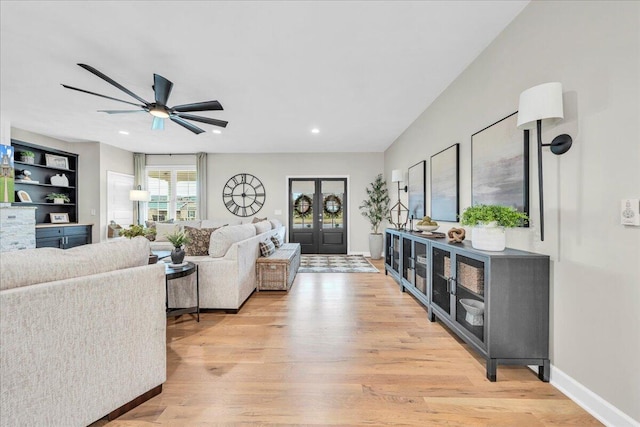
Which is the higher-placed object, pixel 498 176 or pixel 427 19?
pixel 427 19

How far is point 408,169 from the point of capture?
15.4 ft

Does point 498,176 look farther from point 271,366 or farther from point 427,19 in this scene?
point 271,366

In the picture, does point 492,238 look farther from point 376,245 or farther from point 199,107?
point 376,245

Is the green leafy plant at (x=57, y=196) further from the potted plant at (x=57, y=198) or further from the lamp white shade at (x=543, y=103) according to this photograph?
the lamp white shade at (x=543, y=103)

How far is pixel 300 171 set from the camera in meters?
6.69

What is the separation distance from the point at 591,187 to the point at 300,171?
5.73m

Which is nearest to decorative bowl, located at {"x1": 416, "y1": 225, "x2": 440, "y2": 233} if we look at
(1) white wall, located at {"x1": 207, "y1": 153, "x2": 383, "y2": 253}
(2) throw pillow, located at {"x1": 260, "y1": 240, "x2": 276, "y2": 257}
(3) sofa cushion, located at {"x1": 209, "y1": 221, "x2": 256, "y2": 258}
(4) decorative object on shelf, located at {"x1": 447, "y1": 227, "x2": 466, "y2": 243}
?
(4) decorative object on shelf, located at {"x1": 447, "y1": 227, "x2": 466, "y2": 243}

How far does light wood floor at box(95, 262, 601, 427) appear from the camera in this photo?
1451 millimetres

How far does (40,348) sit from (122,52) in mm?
2641

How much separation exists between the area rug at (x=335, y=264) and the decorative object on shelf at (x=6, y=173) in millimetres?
4851

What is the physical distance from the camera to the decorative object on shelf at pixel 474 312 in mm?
1972

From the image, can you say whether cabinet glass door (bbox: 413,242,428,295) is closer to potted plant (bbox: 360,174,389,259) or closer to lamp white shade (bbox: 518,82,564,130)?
lamp white shade (bbox: 518,82,564,130)

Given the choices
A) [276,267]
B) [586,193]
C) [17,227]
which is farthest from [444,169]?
[17,227]

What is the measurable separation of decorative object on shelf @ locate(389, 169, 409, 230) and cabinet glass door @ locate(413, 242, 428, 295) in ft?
3.17
